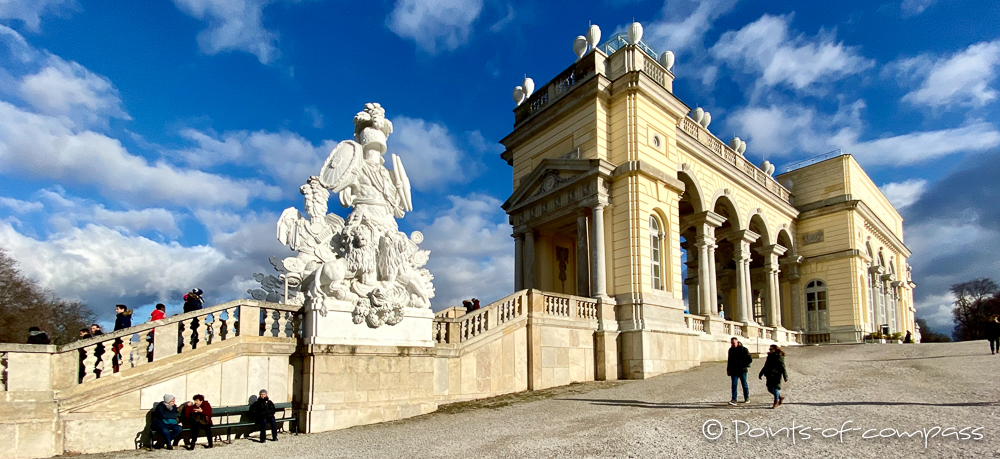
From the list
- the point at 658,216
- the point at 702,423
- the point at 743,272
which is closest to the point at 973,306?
the point at 743,272

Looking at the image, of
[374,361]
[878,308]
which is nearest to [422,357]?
[374,361]

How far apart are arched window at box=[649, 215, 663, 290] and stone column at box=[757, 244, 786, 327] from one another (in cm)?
1016

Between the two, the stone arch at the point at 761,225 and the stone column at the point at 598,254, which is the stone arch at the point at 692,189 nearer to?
the stone column at the point at 598,254

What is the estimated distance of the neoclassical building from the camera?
55.7 feet

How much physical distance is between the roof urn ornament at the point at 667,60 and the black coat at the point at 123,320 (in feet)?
56.3

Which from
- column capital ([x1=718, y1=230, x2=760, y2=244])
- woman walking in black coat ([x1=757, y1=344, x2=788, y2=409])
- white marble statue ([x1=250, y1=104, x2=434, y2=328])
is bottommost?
woman walking in black coat ([x1=757, y1=344, x2=788, y2=409])

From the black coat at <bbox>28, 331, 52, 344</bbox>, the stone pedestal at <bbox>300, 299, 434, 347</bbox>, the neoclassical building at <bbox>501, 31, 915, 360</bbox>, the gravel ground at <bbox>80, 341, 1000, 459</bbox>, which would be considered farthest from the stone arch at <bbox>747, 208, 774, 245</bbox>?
the black coat at <bbox>28, 331, 52, 344</bbox>

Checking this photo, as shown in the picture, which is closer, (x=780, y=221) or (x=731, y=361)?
(x=731, y=361)

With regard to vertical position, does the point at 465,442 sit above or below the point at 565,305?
below

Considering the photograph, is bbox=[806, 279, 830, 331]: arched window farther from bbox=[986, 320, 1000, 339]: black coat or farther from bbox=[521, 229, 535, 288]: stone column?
bbox=[521, 229, 535, 288]: stone column

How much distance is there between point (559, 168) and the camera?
18.3 m

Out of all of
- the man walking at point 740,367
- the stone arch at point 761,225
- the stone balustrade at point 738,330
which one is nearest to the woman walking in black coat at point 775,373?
the man walking at point 740,367

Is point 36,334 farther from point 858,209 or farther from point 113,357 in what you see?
point 858,209

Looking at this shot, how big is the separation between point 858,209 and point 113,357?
96.2 ft
